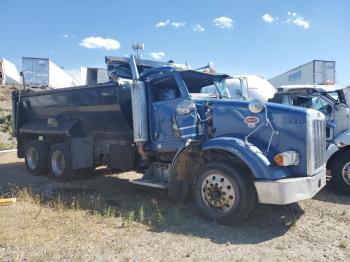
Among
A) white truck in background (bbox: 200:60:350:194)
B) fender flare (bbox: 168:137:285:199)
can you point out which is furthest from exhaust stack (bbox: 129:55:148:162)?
fender flare (bbox: 168:137:285:199)

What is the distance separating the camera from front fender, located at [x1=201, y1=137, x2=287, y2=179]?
5988 millimetres

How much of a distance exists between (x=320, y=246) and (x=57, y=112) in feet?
23.6

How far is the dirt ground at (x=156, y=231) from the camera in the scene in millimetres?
5133

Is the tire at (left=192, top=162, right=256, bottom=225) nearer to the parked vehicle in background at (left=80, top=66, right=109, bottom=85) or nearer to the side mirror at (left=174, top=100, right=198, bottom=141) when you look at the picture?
the side mirror at (left=174, top=100, right=198, bottom=141)

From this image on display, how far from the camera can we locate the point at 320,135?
22.2ft

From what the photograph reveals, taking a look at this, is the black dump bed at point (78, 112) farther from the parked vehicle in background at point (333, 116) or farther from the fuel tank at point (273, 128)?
the parked vehicle in background at point (333, 116)

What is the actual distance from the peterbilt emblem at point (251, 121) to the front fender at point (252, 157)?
39 centimetres

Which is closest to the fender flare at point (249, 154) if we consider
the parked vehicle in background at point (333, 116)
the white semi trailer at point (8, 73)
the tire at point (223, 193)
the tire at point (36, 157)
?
the tire at point (223, 193)

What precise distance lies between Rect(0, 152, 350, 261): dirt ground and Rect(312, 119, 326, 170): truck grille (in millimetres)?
910

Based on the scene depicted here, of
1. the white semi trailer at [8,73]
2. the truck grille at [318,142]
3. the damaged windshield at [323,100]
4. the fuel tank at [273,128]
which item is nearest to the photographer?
the fuel tank at [273,128]

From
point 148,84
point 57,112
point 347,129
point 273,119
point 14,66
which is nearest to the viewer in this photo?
point 273,119

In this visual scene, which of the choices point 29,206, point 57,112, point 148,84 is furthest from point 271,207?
point 57,112

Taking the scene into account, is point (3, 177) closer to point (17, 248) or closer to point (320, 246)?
point (17, 248)

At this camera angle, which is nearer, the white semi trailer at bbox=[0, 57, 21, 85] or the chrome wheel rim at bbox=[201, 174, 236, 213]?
the chrome wheel rim at bbox=[201, 174, 236, 213]
